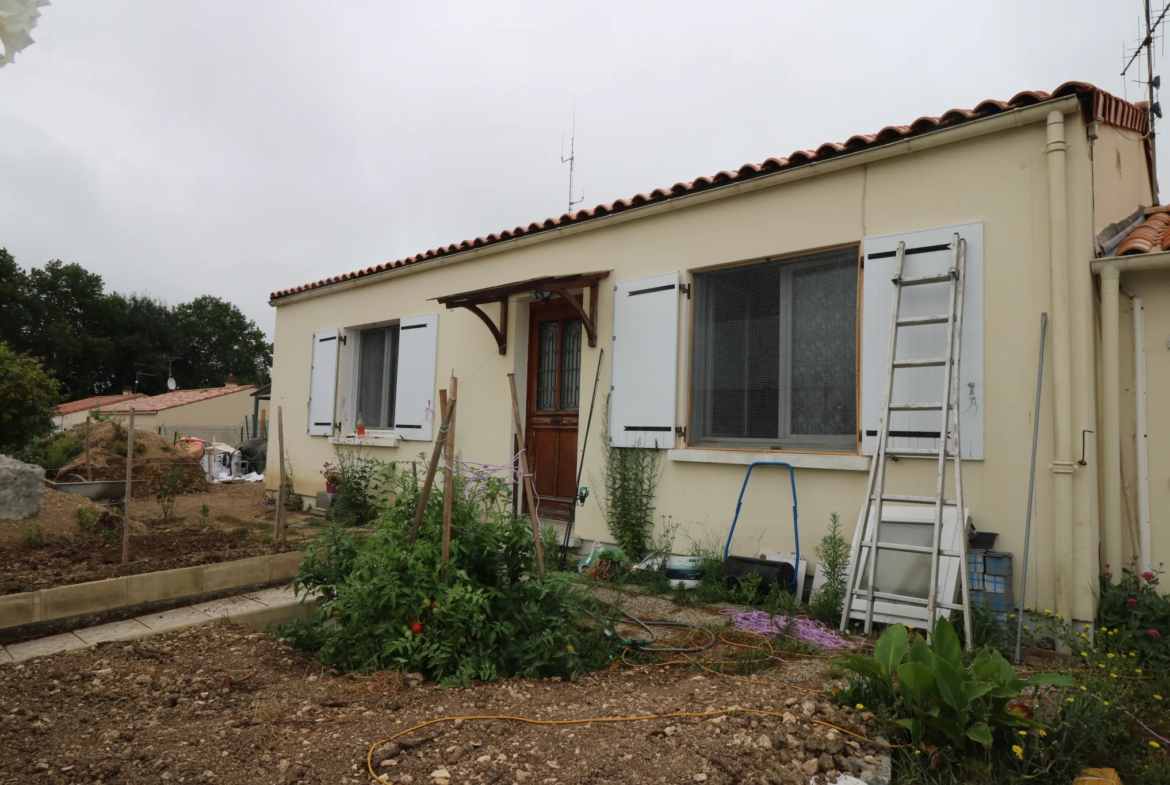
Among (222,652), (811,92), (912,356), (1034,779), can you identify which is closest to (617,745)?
(1034,779)

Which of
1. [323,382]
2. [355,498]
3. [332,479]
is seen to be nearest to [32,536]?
[355,498]

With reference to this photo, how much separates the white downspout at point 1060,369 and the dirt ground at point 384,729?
1751 millimetres

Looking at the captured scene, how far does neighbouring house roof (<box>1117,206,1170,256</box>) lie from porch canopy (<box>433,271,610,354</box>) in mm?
3750

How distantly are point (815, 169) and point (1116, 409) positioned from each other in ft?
8.07

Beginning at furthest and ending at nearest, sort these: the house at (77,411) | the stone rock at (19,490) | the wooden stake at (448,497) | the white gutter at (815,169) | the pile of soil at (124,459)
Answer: the house at (77,411) → the pile of soil at (124,459) → the stone rock at (19,490) → the white gutter at (815,169) → the wooden stake at (448,497)

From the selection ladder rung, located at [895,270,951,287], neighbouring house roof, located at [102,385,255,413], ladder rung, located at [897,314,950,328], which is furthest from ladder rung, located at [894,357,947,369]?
neighbouring house roof, located at [102,385,255,413]

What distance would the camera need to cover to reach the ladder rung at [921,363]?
14.3ft

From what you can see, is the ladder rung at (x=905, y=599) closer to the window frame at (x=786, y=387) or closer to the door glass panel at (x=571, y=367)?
the window frame at (x=786, y=387)

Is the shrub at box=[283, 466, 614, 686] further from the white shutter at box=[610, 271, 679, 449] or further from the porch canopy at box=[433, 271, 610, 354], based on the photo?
the porch canopy at box=[433, 271, 610, 354]

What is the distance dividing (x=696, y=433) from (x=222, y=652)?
3.64 metres

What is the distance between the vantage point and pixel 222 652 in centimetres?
388

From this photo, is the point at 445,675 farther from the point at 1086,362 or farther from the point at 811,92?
the point at 811,92

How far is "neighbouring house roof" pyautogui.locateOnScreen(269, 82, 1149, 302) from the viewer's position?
163 inches

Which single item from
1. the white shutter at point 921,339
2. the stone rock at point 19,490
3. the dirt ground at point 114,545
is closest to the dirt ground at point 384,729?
the dirt ground at point 114,545
